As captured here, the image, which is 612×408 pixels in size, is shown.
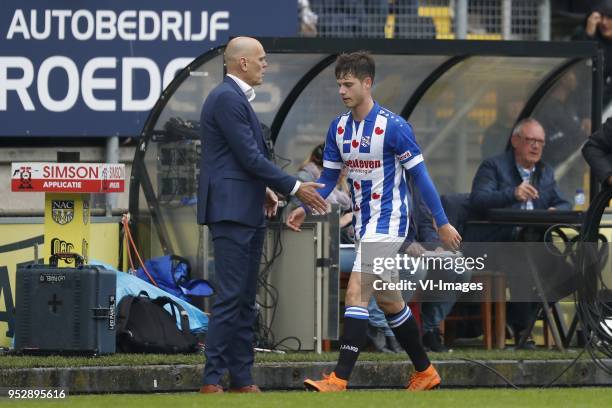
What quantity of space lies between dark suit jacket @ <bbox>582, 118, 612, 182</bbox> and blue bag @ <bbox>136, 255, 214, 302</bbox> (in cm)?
328

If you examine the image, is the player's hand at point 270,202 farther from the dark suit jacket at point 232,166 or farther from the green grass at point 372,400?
the green grass at point 372,400

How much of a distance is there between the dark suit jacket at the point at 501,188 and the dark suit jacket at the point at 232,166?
385 cm

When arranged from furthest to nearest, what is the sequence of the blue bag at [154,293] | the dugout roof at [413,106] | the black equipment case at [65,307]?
the dugout roof at [413,106] < the blue bag at [154,293] < the black equipment case at [65,307]

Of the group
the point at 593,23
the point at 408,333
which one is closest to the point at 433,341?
the point at 408,333

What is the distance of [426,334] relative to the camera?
12.9m

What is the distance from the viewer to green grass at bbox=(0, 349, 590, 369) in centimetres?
1118

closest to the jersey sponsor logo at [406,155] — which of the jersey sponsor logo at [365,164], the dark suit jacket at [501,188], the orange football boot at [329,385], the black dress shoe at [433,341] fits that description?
the jersey sponsor logo at [365,164]

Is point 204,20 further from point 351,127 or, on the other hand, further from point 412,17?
point 351,127

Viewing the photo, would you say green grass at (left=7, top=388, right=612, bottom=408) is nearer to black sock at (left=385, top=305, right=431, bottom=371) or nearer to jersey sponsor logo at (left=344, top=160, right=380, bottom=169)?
black sock at (left=385, top=305, right=431, bottom=371)

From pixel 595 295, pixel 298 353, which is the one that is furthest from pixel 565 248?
pixel 298 353

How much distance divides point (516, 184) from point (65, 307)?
13.9 feet

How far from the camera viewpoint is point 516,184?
13.7m

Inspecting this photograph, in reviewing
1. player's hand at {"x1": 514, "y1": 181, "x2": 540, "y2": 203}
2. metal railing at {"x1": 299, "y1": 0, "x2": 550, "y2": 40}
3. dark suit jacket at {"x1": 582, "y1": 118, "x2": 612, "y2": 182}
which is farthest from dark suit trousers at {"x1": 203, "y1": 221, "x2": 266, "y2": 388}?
metal railing at {"x1": 299, "y1": 0, "x2": 550, "y2": 40}

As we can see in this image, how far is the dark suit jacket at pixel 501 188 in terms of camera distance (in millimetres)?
13492
